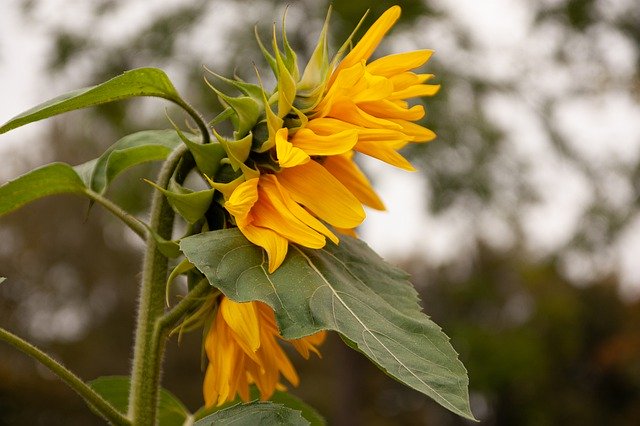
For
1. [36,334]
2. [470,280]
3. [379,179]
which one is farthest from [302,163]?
[470,280]

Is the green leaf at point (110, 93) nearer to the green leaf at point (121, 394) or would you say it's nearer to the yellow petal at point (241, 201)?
the yellow petal at point (241, 201)

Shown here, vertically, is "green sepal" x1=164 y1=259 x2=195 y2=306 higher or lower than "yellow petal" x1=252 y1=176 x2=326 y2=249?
lower

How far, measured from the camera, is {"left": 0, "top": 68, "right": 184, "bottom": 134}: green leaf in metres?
0.53

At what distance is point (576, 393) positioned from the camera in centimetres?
1289

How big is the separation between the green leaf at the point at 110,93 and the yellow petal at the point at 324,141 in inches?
3.2

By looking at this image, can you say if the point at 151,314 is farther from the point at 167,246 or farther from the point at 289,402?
the point at 289,402

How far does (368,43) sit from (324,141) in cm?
8

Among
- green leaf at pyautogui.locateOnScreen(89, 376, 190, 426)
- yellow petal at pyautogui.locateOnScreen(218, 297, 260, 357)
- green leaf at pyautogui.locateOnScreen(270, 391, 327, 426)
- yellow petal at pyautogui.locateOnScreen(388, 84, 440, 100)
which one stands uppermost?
yellow petal at pyautogui.locateOnScreen(388, 84, 440, 100)

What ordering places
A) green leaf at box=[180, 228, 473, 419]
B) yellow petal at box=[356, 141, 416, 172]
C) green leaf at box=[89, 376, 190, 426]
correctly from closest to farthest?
1. green leaf at box=[180, 228, 473, 419]
2. yellow petal at box=[356, 141, 416, 172]
3. green leaf at box=[89, 376, 190, 426]

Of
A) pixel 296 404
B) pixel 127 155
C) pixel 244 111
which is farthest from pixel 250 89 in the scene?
pixel 296 404

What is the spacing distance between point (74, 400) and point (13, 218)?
3.01 m

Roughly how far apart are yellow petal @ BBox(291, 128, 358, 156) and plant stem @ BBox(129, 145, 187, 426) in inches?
3.1

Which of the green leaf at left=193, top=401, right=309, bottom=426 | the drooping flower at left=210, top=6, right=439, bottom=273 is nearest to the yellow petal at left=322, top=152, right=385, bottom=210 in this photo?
the drooping flower at left=210, top=6, right=439, bottom=273

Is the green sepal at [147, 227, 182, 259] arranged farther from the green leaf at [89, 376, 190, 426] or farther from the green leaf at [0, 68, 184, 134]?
the green leaf at [89, 376, 190, 426]
